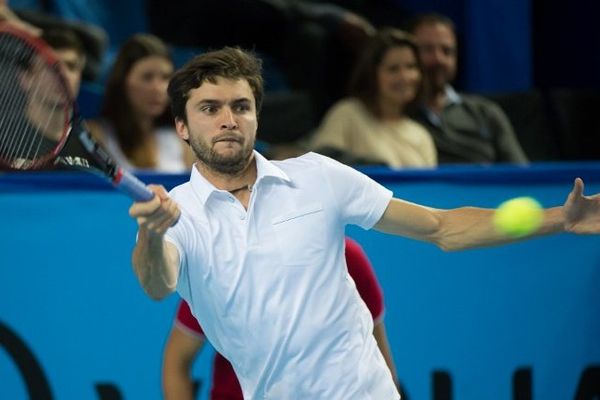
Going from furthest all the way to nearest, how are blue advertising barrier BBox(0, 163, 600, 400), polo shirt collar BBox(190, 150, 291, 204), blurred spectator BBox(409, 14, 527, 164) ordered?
1. blurred spectator BBox(409, 14, 527, 164)
2. blue advertising barrier BBox(0, 163, 600, 400)
3. polo shirt collar BBox(190, 150, 291, 204)

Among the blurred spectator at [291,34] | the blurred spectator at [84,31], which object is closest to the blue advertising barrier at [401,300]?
the blurred spectator at [84,31]

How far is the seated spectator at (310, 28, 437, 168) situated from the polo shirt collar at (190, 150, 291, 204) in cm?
257

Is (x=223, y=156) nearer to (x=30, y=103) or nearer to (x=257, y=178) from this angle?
(x=257, y=178)

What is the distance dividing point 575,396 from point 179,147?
7.50ft

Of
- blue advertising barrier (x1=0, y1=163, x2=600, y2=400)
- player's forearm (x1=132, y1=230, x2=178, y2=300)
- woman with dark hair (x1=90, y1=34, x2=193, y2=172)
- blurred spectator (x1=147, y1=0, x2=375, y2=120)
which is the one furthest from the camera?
blurred spectator (x1=147, y1=0, x2=375, y2=120)

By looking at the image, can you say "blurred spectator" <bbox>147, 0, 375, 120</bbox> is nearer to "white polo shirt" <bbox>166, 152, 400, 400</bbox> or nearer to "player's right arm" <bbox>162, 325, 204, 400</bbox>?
"player's right arm" <bbox>162, 325, 204, 400</bbox>

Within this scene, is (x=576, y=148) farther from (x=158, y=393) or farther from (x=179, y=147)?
(x=158, y=393)

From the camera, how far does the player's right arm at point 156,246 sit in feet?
11.8

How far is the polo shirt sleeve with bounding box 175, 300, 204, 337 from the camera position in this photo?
474 cm

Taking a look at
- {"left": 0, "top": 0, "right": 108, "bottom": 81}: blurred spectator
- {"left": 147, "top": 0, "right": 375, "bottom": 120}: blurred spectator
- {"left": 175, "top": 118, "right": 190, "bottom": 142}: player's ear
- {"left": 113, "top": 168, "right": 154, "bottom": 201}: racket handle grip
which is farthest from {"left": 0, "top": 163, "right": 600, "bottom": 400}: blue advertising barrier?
{"left": 147, "top": 0, "right": 375, "bottom": 120}: blurred spectator

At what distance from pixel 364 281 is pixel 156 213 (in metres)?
1.40

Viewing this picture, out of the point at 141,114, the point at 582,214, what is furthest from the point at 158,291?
the point at 141,114

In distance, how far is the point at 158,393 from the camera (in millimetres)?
5504

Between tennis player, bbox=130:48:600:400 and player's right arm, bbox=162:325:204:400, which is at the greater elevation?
tennis player, bbox=130:48:600:400
